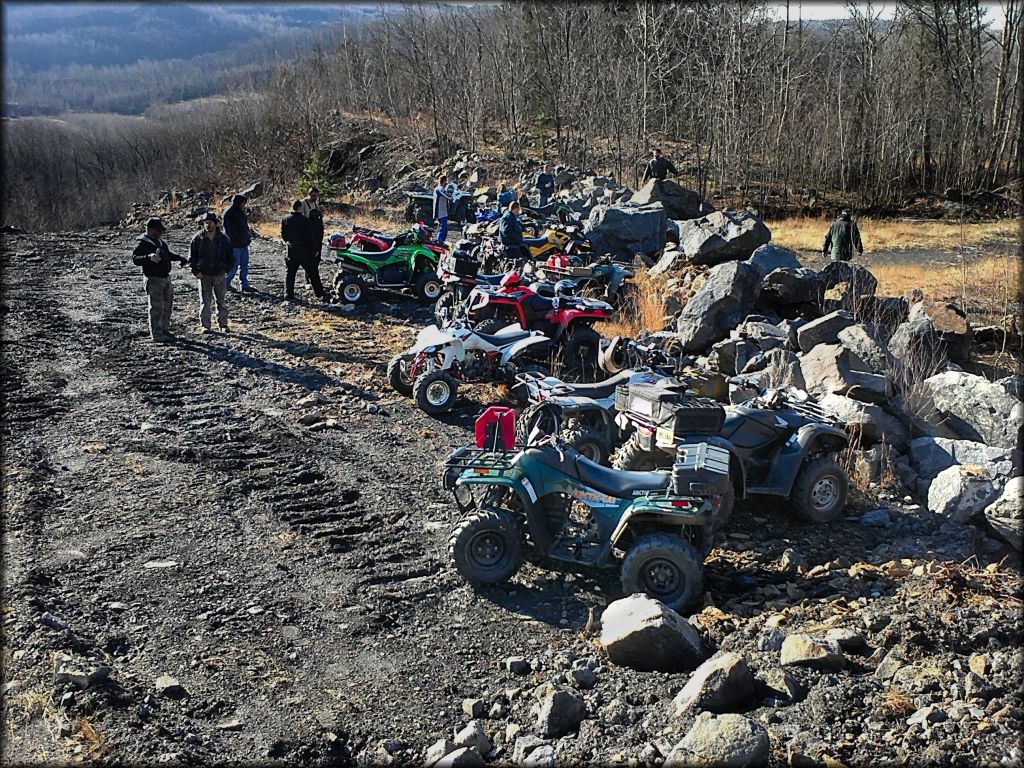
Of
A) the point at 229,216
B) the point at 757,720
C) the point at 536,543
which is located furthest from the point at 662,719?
the point at 229,216

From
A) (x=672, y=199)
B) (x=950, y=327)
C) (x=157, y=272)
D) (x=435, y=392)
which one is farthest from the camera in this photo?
(x=672, y=199)

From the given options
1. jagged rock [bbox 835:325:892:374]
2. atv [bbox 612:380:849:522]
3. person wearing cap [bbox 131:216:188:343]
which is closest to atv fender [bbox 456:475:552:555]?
atv [bbox 612:380:849:522]

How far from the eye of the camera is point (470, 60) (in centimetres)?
3994

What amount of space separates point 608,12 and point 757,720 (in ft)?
133

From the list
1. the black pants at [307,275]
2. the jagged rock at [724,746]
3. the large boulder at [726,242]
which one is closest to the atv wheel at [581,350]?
the large boulder at [726,242]

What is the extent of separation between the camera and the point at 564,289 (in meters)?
10.8

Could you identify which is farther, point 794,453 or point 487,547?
point 794,453

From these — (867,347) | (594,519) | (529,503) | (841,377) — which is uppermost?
(867,347)

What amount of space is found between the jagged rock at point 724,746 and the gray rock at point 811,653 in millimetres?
918

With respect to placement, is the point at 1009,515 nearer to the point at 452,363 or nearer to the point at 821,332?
the point at 821,332

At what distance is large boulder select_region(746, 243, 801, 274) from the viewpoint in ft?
41.2

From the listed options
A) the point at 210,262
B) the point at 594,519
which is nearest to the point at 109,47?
the point at 210,262

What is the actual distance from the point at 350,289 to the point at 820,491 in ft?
27.6

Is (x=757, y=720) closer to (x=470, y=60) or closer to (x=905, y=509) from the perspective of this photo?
(x=905, y=509)
